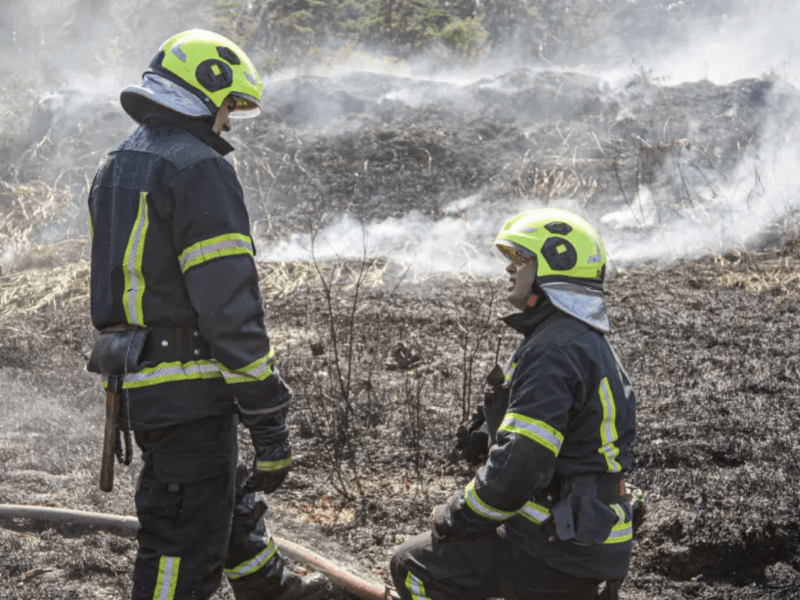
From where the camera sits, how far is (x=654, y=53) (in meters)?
31.0

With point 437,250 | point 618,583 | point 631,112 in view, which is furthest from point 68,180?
point 618,583

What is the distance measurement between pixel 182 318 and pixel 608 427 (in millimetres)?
1424

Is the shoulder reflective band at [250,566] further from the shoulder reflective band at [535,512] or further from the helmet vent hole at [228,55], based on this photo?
the helmet vent hole at [228,55]

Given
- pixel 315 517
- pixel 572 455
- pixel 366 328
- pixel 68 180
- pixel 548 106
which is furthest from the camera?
pixel 548 106

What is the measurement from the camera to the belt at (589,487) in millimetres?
2490

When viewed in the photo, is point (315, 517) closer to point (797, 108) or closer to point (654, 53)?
point (797, 108)

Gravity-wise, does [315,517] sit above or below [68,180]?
below

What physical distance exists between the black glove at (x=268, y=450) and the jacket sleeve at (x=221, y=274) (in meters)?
0.15

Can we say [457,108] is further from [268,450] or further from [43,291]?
[268,450]

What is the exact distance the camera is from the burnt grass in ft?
12.4

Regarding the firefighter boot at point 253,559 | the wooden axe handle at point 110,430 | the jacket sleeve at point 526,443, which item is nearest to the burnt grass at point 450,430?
the firefighter boot at point 253,559

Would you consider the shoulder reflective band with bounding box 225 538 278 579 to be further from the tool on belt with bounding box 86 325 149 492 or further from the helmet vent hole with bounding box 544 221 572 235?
the helmet vent hole with bounding box 544 221 572 235

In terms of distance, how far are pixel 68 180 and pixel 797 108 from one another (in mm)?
12934

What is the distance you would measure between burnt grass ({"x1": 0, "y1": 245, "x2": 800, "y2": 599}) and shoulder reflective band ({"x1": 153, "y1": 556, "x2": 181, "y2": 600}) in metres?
0.93
